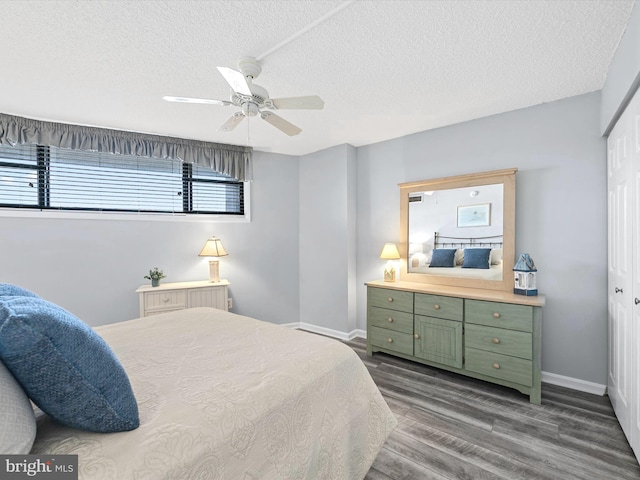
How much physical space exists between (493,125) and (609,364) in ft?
7.23

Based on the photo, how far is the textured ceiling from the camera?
63.0 inches

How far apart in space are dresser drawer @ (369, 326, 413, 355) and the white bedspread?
1418 millimetres

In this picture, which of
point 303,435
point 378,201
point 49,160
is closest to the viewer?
point 303,435

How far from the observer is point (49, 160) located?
3.17 m

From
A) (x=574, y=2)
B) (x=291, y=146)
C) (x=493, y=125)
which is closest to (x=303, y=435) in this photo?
(x=574, y=2)

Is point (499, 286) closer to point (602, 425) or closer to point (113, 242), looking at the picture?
point (602, 425)

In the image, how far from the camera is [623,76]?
1803 mm

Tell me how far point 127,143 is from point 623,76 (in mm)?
4141

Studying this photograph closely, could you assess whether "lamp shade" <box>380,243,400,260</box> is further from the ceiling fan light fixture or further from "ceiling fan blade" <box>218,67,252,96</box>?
"ceiling fan blade" <box>218,67,252,96</box>

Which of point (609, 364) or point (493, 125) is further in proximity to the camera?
point (493, 125)

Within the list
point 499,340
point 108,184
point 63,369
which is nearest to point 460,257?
point 499,340

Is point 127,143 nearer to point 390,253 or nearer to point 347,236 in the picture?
point 347,236

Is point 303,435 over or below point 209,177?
below

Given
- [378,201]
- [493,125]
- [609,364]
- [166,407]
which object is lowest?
[609,364]
